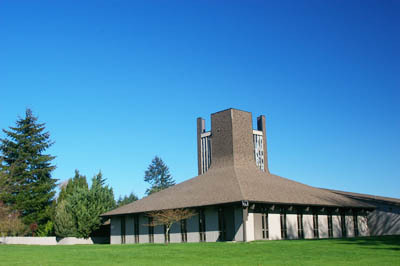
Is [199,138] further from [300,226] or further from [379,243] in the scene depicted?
[379,243]

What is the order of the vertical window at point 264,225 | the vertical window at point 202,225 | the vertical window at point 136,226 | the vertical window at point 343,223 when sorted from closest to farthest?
the vertical window at point 264,225, the vertical window at point 202,225, the vertical window at point 136,226, the vertical window at point 343,223

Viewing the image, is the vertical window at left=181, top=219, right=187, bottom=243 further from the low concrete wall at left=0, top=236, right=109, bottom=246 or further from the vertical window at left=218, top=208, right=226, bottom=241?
the low concrete wall at left=0, top=236, right=109, bottom=246

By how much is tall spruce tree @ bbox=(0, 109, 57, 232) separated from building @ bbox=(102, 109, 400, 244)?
16.3 meters

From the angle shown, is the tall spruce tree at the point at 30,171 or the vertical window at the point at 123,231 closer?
the vertical window at the point at 123,231

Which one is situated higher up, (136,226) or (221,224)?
(221,224)


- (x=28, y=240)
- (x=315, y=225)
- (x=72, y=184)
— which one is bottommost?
(x=28, y=240)

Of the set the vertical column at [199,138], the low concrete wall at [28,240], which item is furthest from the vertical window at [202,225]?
the vertical column at [199,138]

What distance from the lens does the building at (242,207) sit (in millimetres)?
29219

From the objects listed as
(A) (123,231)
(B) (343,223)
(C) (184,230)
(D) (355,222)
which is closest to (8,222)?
(A) (123,231)

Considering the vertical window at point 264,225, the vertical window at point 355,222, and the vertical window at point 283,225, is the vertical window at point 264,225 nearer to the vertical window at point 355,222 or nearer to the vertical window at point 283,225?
the vertical window at point 283,225

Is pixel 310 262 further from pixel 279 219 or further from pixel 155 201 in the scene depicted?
pixel 155 201

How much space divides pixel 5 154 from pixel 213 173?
28.0 meters

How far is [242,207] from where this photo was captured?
92.3ft

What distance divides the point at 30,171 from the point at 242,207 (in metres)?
31.7
